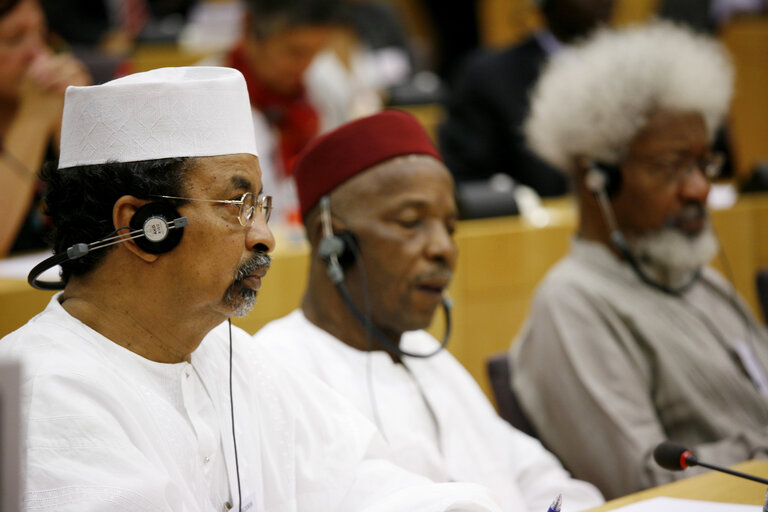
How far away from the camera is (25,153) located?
3.06 metres

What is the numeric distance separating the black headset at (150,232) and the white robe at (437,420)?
2.05 feet

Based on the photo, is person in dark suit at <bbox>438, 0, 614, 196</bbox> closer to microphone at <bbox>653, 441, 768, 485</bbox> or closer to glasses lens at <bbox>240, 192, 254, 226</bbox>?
microphone at <bbox>653, 441, 768, 485</bbox>

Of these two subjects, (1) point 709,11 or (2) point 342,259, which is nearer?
(2) point 342,259

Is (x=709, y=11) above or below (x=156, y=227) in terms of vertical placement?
below

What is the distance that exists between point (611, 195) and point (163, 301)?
65.0 inches

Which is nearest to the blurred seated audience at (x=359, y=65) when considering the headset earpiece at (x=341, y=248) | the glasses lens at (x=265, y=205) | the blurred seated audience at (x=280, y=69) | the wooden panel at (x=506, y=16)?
the blurred seated audience at (x=280, y=69)

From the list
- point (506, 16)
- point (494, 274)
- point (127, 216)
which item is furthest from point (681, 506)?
point (506, 16)

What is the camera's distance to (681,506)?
5.88ft

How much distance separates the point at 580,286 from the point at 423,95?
11.2 ft

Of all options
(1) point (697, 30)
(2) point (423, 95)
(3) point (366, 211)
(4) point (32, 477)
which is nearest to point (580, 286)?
(3) point (366, 211)

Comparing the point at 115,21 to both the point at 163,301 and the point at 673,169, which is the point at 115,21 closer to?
the point at 673,169

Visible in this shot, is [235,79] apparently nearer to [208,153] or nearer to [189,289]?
[208,153]

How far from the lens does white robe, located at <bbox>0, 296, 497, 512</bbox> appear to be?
130 cm

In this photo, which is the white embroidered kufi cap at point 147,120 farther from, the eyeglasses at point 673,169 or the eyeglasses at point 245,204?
the eyeglasses at point 673,169
